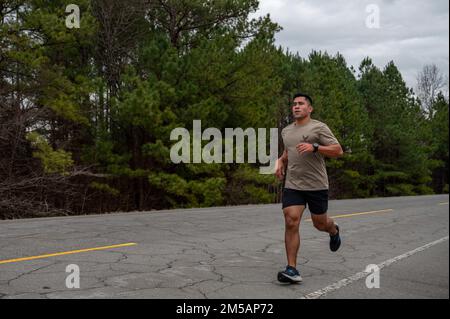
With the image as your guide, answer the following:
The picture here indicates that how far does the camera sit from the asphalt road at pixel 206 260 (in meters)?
4.56

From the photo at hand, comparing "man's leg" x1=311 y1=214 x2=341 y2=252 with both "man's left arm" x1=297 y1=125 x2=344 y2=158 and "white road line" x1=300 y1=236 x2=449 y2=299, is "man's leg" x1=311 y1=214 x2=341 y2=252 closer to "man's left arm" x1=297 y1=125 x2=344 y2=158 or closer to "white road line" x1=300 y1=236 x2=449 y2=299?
"white road line" x1=300 y1=236 x2=449 y2=299

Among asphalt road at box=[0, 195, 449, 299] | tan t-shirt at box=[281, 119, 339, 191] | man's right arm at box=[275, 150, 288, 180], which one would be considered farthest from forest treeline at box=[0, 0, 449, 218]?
tan t-shirt at box=[281, 119, 339, 191]

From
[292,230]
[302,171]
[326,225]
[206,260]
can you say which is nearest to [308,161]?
[302,171]

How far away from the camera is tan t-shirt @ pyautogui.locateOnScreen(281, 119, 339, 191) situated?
16.5 feet

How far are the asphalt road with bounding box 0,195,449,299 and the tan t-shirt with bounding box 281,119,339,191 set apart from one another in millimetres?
1024

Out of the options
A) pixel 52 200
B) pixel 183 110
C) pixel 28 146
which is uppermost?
pixel 183 110

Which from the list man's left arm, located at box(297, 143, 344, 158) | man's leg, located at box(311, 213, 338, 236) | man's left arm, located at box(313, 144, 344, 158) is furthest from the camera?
man's leg, located at box(311, 213, 338, 236)

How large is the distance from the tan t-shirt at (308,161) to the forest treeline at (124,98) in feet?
37.7

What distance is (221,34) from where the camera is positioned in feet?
66.8

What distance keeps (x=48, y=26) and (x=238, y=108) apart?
28.3 feet

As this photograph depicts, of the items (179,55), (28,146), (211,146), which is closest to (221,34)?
(179,55)

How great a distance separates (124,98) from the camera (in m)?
17.9

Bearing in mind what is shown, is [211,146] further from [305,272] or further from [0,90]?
[305,272]

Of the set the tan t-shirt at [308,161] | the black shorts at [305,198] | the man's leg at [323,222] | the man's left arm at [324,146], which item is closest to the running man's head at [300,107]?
the tan t-shirt at [308,161]
